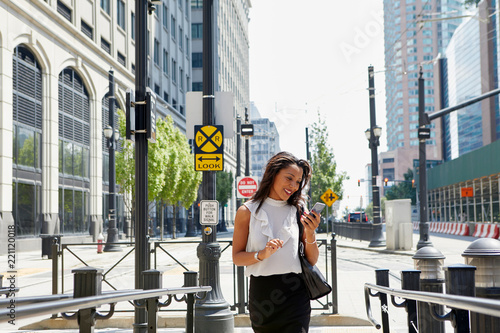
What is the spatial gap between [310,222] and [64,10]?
3145cm

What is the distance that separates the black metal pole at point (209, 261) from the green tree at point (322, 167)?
3964cm

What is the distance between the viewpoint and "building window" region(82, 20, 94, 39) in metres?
34.7

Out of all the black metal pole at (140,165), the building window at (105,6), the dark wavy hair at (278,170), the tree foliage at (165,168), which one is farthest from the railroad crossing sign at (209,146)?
the building window at (105,6)

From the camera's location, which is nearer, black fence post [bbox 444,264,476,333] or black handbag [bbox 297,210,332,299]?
black fence post [bbox 444,264,476,333]

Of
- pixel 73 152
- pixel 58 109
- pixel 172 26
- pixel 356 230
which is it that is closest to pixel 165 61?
pixel 172 26

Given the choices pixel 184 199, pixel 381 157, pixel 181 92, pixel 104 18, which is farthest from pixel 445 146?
pixel 104 18

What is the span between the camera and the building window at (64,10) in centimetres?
3109

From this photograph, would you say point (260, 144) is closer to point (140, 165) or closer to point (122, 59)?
point (122, 59)

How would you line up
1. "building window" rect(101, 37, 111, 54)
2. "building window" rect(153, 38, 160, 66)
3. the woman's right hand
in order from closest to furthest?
the woman's right hand, "building window" rect(101, 37, 111, 54), "building window" rect(153, 38, 160, 66)

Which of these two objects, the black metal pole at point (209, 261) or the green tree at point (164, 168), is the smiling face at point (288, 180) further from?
the green tree at point (164, 168)

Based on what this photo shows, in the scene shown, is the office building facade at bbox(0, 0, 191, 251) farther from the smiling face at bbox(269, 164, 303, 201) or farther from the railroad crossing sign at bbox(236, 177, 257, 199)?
the smiling face at bbox(269, 164, 303, 201)

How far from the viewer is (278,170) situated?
3.82 metres

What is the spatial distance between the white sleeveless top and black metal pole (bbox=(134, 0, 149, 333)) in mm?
3359

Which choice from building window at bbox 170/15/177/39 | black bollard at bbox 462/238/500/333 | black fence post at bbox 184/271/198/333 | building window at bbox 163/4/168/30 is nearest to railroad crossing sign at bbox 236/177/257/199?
black fence post at bbox 184/271/198/333
